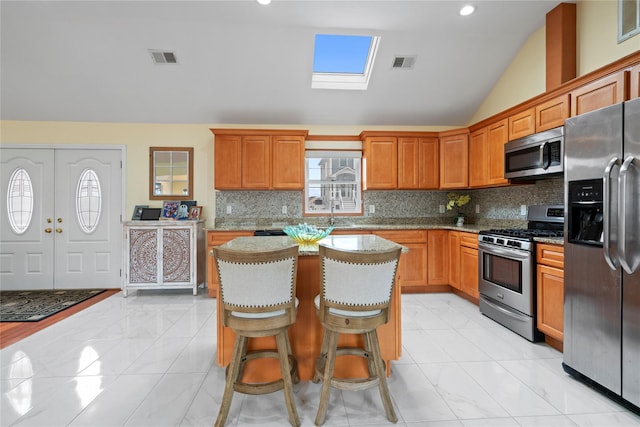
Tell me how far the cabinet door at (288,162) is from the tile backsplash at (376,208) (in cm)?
37

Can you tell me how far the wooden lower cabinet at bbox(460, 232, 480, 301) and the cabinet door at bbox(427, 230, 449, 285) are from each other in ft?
1.04

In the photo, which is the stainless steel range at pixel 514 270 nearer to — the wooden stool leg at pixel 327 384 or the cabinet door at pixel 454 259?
the cabinet door at pixel 454 259

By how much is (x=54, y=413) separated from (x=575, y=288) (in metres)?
3.43

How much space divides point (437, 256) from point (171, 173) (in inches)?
164

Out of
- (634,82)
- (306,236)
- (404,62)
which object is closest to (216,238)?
(306,236)

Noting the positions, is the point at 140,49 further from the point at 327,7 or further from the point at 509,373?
the point at 509,373

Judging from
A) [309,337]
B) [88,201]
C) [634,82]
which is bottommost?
[309,337]

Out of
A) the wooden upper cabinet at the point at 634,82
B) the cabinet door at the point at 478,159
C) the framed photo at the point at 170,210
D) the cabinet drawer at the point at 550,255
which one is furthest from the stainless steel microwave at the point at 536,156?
the framed photo at the point at 170,210

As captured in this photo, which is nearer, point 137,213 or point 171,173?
point 137,213

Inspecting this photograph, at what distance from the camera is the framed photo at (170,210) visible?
4395 millimetres

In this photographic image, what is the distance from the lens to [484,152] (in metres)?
3.85

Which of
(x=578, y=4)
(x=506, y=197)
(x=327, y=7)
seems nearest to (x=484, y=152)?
(x=506, y=197)

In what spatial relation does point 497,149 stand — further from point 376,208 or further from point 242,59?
point 242,59

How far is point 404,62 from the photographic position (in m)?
3.77
